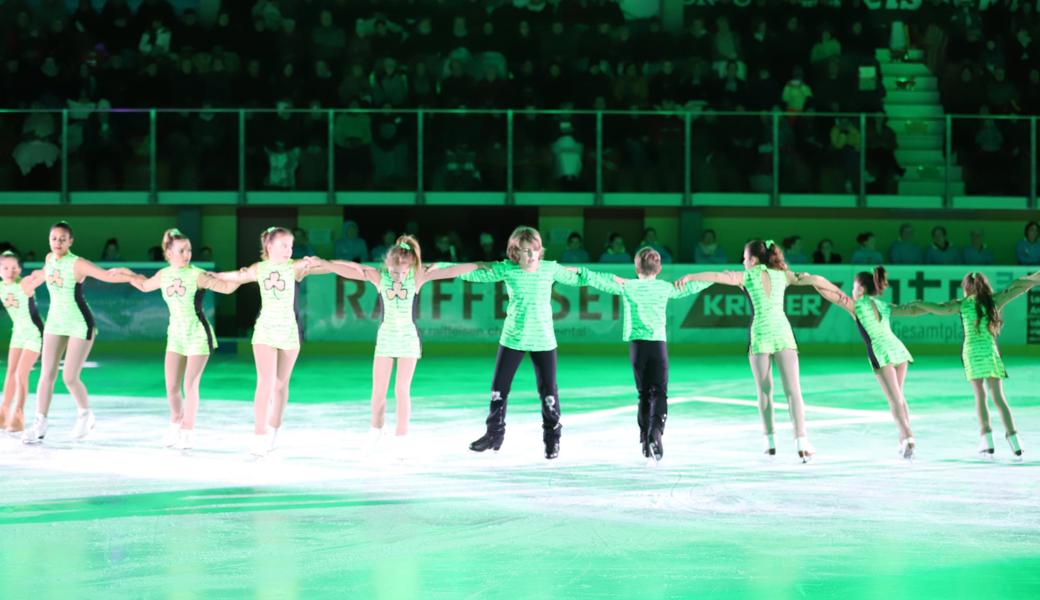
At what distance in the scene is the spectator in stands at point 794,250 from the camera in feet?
71.6

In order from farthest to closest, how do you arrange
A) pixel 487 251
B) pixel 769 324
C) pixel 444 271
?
pixel 487 251, pixel 444 271, pixel 769 324


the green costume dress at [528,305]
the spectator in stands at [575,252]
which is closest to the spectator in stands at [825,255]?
the spectator in stands at [575,252]

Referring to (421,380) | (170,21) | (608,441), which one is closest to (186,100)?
(170,21)

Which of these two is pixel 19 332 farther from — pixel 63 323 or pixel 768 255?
pixel 768 255

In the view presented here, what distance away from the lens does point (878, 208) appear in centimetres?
2308

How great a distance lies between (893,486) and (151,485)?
4907 millimetres

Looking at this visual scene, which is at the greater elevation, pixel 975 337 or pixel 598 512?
pixel 975 337

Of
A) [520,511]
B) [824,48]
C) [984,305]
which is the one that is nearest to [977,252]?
[824,48]

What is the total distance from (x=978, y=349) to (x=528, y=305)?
3.45 m

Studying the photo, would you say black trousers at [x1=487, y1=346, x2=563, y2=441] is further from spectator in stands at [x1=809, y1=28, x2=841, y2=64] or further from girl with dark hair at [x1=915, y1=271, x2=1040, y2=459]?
spectator in stands at [x1=809, y1=28, x2=841, y2=64]

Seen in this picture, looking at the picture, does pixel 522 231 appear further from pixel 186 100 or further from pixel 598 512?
pixel 186 100

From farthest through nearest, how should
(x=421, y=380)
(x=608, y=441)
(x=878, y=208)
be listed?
(x=878, y=208) < (x=421, y=380) < (x=608, y=441)

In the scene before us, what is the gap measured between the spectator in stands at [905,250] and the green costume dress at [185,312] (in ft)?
48.8

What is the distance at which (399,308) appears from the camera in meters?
9.88
